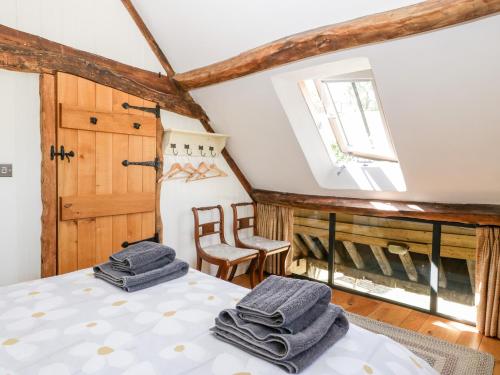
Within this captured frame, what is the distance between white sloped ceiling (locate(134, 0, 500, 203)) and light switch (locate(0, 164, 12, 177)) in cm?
153

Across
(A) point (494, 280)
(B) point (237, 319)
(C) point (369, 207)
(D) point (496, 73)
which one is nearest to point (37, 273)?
(B) point (237, 319)

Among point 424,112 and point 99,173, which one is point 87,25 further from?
point 424,112

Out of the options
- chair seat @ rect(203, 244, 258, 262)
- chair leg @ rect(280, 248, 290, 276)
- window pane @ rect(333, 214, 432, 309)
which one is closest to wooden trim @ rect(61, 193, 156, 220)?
chair seat @ rect(203, 244, 258, 262)

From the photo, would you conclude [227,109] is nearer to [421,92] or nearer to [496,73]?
[421,92]

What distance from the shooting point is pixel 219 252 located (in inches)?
122

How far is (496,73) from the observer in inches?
68.4

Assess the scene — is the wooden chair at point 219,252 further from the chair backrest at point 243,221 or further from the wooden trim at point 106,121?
the wooden trim at point 106,121

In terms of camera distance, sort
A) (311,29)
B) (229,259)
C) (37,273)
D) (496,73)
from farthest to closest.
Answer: (229,259) < (37,273) < (311,29) < (496,73)

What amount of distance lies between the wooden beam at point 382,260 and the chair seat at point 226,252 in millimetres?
1191

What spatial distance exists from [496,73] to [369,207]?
5.12 ft

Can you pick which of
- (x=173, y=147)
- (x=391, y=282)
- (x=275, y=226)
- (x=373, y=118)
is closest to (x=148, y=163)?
(x=173, y=147)

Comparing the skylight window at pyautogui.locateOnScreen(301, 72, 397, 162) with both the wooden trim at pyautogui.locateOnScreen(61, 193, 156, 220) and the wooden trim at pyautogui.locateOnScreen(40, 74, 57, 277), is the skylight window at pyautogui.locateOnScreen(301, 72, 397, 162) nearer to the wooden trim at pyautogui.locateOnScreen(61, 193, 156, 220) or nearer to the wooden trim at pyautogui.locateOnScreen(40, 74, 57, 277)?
the wooden trim at pyautogui.locateOnScreen(61, 193, 156, 220)

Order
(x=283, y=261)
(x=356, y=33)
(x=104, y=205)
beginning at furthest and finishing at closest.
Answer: (x=283, y=261) → (x=104, y=205) → (x=356, y=33)

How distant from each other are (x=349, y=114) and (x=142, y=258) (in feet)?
6.93
